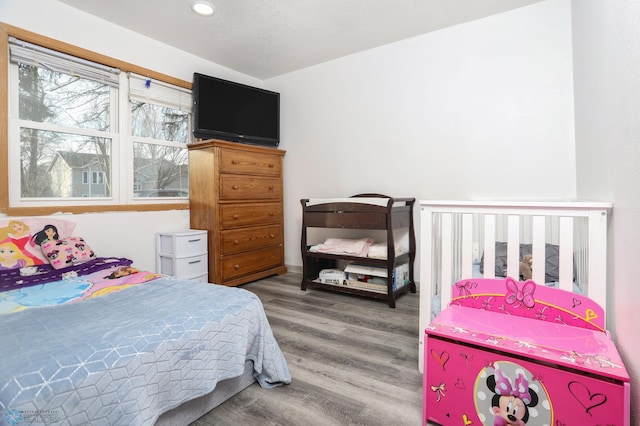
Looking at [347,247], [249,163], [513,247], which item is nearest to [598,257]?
[513,247]

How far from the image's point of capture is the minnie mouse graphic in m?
0.99

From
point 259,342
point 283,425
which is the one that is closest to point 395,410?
point 283,425

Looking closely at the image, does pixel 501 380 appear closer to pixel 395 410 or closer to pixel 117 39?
pixel 395 410

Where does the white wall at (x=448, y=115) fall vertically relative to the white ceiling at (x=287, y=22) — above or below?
below

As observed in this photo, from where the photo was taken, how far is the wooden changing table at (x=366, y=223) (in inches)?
106

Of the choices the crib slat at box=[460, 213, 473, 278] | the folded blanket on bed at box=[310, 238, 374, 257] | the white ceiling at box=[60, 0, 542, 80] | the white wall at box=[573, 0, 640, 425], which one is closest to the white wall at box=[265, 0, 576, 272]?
the white ceiling at box=[60, 0, 542, 80]

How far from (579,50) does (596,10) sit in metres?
0.62

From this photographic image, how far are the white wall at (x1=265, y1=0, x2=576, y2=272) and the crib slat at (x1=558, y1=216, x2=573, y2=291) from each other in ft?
5.01

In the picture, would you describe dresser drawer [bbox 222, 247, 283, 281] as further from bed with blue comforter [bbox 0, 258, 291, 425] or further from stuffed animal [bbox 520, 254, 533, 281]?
stuffed animal [bbox 520, 254, 533, 281]

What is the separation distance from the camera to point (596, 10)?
164 centimetres

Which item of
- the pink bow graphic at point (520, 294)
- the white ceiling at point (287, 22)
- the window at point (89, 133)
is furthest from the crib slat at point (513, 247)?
the window at point (89, 133)

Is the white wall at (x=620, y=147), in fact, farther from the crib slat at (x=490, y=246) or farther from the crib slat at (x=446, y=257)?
the crib slat at (x=446, y=257)

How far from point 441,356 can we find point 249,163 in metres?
2.81

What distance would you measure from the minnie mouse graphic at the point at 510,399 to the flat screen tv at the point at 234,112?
3.15 m
